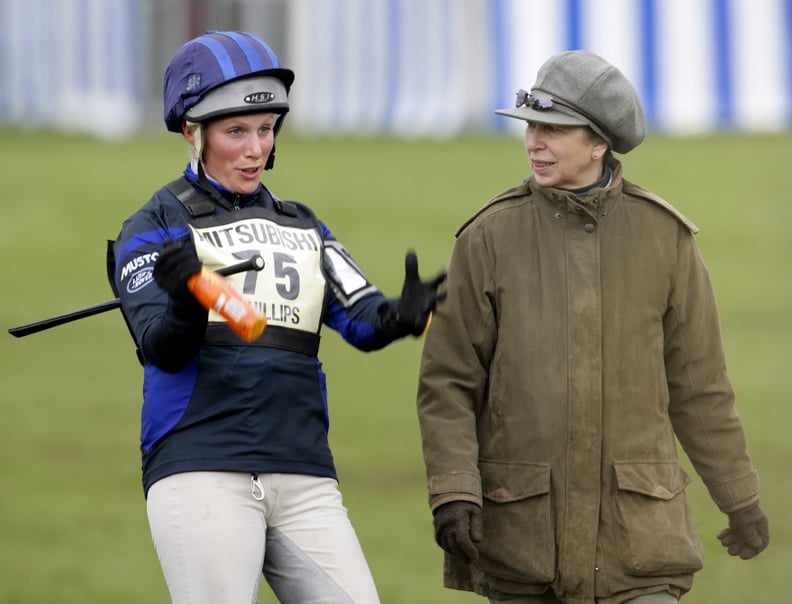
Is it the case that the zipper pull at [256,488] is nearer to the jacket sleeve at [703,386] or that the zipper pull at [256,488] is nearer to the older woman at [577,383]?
the older woman at [577,383]

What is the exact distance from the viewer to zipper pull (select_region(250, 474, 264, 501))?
12.0 ft

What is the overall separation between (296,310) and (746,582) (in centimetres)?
390

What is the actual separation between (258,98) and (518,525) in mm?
1245

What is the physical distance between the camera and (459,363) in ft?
13.3

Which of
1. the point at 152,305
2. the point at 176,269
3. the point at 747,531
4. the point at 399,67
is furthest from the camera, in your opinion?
the point at 399,67

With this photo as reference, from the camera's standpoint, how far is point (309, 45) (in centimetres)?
2650

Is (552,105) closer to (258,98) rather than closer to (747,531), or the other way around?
(258,98)

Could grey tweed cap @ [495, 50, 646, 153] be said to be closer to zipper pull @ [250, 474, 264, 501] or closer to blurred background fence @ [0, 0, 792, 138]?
zipper pull @ [250, 474, 264, 501]

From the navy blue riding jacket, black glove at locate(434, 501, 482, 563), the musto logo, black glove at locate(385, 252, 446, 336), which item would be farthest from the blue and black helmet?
black glove at locate(434, 501, 482, 563)

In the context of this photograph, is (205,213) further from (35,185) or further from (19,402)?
(35,185)

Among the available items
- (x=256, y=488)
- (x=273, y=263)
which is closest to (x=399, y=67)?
(x=273, y=263)

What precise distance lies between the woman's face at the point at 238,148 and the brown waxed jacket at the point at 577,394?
1.99 feet

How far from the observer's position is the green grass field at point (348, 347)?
7.67 m

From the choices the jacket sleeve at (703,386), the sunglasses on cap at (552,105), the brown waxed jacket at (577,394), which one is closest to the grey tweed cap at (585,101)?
the sunglasses on cap at (552,105)
